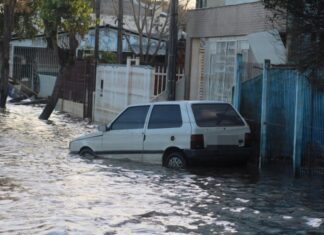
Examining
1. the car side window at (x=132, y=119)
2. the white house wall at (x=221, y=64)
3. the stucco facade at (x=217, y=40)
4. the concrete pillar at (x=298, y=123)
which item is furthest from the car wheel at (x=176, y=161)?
the white house wall at (x=221, y=64)

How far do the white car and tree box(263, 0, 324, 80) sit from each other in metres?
2.93

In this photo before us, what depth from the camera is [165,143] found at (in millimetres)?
14203

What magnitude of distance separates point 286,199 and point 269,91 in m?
4.52

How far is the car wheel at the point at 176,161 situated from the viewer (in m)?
13.9

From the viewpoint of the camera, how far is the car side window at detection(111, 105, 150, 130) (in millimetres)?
14922

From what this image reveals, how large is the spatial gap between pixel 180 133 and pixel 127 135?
1703 millimetres

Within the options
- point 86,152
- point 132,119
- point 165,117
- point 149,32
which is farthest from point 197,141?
point 149,32

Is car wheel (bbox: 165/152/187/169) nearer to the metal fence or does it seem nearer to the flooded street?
the flooded street

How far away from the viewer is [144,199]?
10.7 metres

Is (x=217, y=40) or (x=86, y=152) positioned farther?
(x=217, y=40)

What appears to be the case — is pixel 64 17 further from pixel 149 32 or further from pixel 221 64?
pixel 149 32

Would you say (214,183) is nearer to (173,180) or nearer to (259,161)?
(173,180)

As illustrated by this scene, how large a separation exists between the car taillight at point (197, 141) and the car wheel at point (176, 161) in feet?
1.37

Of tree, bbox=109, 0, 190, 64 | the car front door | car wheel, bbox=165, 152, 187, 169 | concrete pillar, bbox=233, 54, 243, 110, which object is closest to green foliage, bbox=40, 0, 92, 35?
concrete pillar, bbox=233, 54, 243, 110
